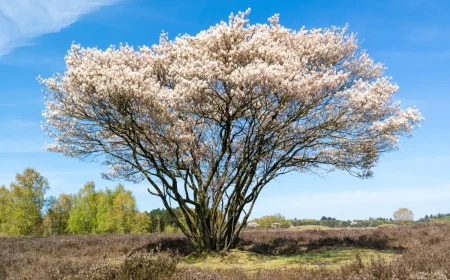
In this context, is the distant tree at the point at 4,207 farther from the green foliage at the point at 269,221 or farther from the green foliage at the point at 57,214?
the green foliage at the point at 269,221

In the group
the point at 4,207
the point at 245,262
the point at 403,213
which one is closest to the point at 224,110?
the point at 245,262

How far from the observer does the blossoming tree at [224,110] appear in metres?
14.4

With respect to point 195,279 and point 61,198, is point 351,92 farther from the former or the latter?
point 61,198

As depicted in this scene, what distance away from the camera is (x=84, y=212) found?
172 ft

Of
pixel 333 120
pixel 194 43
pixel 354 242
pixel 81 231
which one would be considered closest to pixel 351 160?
pixel 333 120

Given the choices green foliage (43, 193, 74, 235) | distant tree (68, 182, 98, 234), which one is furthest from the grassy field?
green foliage (43, 193, 74, 235)

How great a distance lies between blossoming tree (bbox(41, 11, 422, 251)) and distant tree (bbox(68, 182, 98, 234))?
3839 centimetres

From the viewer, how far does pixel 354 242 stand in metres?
20.0

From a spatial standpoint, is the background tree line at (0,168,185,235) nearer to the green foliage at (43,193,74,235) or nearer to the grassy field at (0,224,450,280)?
the green foliage at (43,193,74,235)

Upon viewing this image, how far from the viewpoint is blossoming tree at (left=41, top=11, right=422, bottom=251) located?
1435 cm

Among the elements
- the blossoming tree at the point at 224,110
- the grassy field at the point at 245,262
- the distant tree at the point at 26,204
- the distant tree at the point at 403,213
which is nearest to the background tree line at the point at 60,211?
the distant tree at the point at 26,204

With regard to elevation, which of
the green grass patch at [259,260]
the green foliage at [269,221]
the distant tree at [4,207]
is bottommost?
the green grass patch at [259,260]

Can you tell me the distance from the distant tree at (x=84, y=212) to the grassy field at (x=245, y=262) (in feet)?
106

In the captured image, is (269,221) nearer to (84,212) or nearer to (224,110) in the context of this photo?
(84,212)
